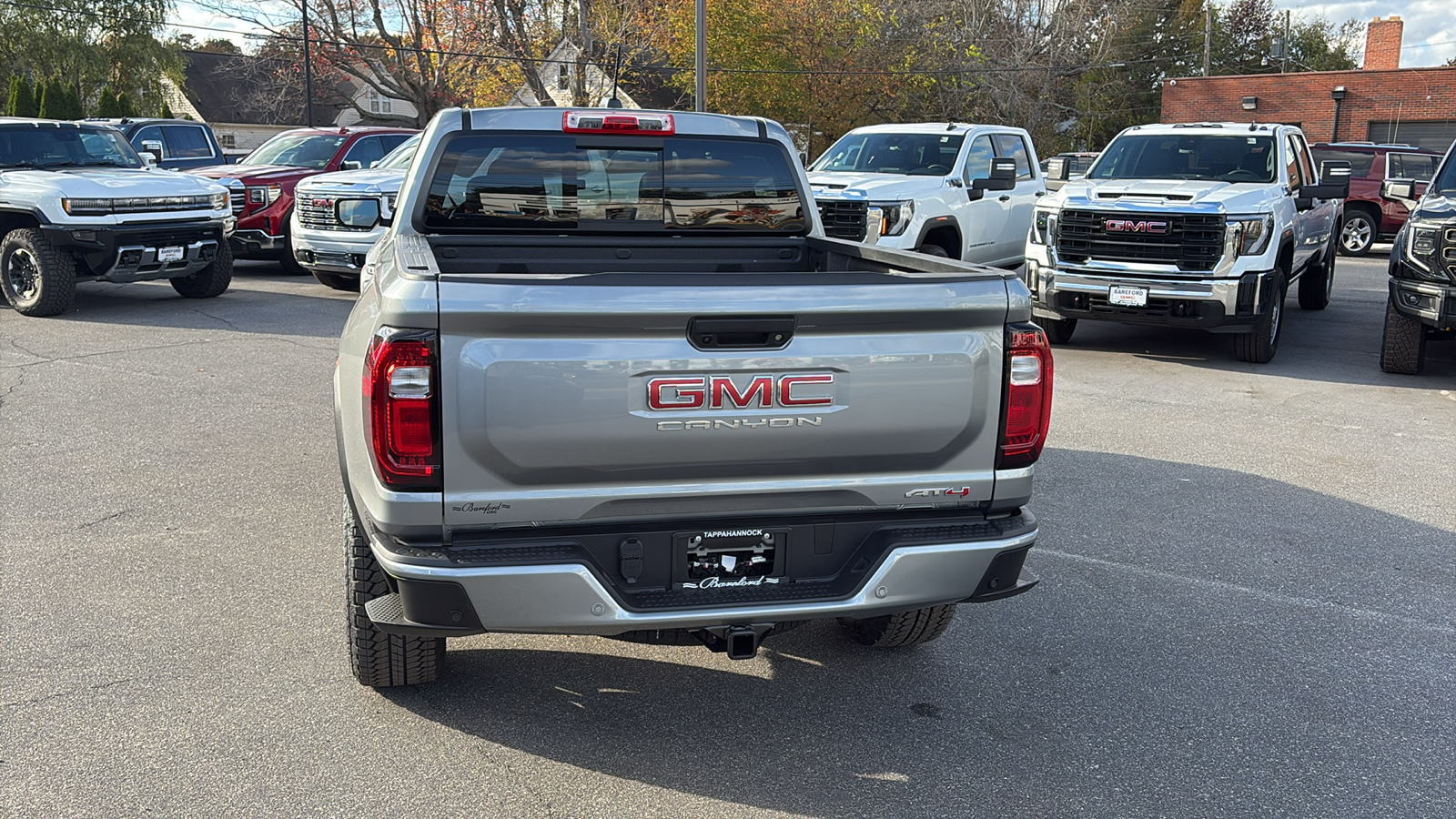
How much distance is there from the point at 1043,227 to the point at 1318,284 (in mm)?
5316

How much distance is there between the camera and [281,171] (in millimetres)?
15867

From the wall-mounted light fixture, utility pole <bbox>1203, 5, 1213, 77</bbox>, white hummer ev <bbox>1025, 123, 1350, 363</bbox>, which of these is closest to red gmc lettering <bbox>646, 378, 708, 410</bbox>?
white hummer ev <bbox>1025, 123, 1350, 363</bbox>

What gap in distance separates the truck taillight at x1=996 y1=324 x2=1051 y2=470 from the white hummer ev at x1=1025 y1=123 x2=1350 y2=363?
703 centimetres

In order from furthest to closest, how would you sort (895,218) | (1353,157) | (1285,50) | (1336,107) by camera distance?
1. (1285,50)
2. (1336,107)
3. (1353,157)
4. (895,218)

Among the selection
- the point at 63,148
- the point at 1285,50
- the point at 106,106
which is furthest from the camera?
the point at 1285,50

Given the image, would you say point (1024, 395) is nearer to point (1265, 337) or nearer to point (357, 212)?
point (1265, 337)

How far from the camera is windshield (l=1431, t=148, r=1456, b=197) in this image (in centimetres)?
1041

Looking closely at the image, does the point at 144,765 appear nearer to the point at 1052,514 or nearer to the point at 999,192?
the point at 1052,514

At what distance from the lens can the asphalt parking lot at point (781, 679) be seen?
3.51 m

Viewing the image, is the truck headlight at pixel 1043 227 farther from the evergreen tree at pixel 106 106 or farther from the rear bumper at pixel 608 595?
the evergreen tree at pixel 106 106

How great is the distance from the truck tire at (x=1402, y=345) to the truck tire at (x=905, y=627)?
7.49 meters

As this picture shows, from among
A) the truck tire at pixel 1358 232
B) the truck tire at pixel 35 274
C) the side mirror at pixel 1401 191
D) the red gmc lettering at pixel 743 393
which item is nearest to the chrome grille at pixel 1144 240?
the side mirror at pixel 1401 191

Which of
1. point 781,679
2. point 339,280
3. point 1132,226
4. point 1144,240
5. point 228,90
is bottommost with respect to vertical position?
point 781,679

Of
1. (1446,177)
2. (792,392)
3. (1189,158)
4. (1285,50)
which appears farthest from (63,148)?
(1285,50)
